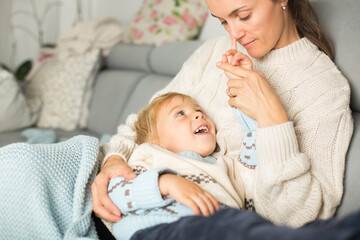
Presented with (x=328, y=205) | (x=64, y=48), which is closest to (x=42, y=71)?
(x=64, y=48)

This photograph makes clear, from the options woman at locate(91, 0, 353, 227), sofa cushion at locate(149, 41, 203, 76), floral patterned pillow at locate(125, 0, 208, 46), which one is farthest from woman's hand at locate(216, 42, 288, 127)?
floral patterned pillow at locate(125, 0, 208, 46)

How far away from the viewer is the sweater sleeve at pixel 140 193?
96 cm

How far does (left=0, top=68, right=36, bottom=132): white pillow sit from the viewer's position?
247 centimetres

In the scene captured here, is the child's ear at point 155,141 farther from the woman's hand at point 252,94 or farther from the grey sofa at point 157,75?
the grey sofa at point 157,75

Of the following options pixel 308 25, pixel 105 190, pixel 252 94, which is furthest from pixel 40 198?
pixel 308 25

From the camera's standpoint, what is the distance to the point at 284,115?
1.01 meters

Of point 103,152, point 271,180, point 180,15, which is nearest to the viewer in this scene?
point 271,180

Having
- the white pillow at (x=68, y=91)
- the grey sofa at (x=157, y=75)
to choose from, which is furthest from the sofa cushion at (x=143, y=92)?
the white pillow at (x=68, y=91)

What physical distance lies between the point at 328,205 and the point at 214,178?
1.10 feet

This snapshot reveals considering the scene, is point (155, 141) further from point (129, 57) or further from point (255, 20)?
point (129, 57)

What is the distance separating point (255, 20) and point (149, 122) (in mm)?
550

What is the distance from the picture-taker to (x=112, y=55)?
→ 115 inches

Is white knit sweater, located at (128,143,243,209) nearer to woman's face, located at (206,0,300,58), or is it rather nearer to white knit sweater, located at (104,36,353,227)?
white knit sweater, located at (104,36,353,227)

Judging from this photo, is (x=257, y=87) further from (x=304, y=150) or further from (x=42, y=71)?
(x=42, y=71)
